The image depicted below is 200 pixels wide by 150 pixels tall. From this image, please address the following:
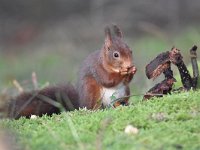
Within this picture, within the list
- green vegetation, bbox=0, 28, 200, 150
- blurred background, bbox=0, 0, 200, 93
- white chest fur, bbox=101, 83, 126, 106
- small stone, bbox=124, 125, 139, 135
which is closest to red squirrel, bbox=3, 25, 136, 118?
white chest fur, bbox=101, 83, 126, 106

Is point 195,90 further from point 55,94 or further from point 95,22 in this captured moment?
point 95,22

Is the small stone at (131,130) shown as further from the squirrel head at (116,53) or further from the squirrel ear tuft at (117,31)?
the squirrel ear tuft at (117,31)

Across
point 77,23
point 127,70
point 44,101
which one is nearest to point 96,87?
point 127,70

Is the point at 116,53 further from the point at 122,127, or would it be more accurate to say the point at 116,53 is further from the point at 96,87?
the point at 122,127

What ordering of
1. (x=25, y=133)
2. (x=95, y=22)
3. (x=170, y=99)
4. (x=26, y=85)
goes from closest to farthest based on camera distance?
1. (x=25, y=133)
2. (x=170, y=99)
3. (x=26, y=85)
4. (x=95, y=22)

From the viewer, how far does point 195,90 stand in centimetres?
532

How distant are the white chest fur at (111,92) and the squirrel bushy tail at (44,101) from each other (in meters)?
0.28

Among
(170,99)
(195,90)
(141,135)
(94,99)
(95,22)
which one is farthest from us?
(95,22)

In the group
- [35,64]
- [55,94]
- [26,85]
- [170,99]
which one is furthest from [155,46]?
[170,99]

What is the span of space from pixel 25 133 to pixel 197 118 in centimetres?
117

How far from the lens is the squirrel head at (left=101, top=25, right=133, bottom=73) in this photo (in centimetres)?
605

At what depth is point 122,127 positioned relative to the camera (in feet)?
14.4

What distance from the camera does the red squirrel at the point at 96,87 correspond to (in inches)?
237

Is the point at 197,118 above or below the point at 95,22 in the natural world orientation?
below
